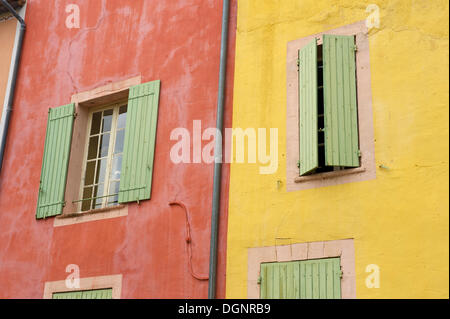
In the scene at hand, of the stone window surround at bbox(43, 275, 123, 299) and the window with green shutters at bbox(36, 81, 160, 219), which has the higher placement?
the window with green shutters at bbox(36, 81, 160, 219)

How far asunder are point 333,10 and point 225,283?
318 cm

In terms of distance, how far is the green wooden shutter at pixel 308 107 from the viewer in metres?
7.43

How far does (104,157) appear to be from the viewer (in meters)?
9.40

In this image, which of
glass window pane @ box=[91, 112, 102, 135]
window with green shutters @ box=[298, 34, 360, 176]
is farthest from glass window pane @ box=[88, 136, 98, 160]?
window with green shutters @ box=[298, 34, 360, 176]

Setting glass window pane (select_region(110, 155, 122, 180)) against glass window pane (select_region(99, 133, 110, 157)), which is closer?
glass window pane (select_region(110, 155, 122, 180))

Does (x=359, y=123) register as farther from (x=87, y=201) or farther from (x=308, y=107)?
(x=87, y=201)

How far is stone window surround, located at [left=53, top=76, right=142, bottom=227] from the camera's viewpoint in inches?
353

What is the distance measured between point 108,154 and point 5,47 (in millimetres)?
2862

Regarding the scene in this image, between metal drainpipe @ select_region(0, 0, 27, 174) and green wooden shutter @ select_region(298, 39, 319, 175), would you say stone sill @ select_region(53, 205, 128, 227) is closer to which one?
metal drainpipe @ select_region(0, 0, 27, 174)

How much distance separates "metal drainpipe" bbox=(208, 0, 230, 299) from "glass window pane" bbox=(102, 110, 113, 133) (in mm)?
1921

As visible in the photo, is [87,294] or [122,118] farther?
[122,118]

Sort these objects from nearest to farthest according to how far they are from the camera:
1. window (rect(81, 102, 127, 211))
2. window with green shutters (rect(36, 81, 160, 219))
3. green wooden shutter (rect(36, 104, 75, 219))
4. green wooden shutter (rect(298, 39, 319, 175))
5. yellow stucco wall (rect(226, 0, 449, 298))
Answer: yellow stucco wall (rect(226, 0, 449, 298)) < green wooden shutter (rect(298, 39, 319, 175)) < window with green shutters (rect(36, 81, 160, 219)) < window (rect(81, 102, 127, 211)) < green wooden shutter (rect(36, 104, 75, 219))

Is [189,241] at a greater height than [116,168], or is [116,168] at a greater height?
[116,168]

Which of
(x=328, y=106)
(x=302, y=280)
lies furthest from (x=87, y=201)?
(x=328, y=106)
